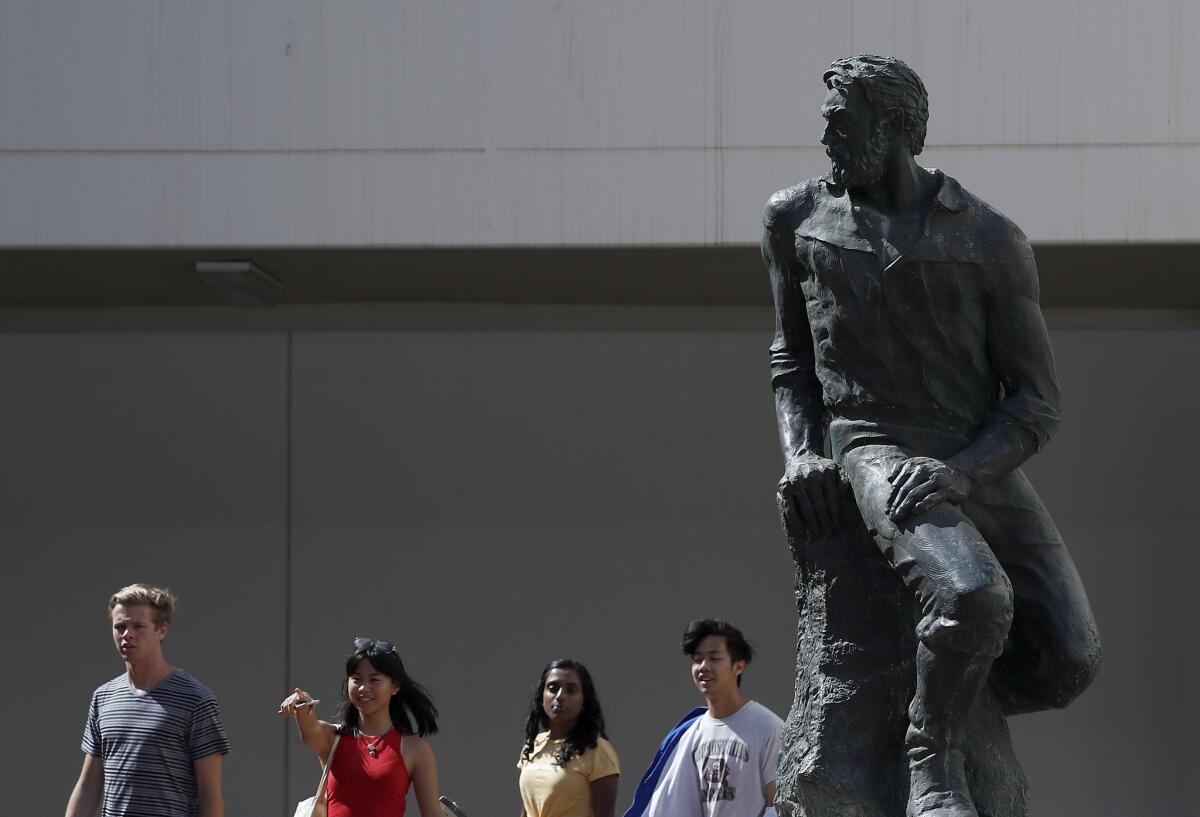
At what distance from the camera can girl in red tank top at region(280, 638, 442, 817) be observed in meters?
6.36

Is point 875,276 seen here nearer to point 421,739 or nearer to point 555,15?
point 421,739

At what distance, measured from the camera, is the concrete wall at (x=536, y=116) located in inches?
353

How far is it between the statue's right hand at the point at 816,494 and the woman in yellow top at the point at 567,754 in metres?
2.75

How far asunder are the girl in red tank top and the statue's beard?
9.71 feet

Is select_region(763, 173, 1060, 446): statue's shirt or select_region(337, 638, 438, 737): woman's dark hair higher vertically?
select_region(763, 173, 1060, 446): statue's shirt

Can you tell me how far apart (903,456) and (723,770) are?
242cm

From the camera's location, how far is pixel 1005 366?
14.1 feet

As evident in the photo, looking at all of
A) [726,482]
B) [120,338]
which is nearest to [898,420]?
[726,482]

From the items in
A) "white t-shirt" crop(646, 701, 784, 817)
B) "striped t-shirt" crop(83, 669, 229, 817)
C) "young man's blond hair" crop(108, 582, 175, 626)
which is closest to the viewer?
"striped t-shirt" crop(83, 669, 229, 817)

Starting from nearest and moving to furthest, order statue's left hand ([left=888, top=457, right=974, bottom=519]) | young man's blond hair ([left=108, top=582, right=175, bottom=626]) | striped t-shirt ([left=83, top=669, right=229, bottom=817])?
statue's left hand ([left=888, top=457, right=974, bottom=519]) < striped t-shirt ([left=83, top=669, right=229, bottom=817]) < young man's blond hair ([left=108, top=582, right=175, bottom=626])

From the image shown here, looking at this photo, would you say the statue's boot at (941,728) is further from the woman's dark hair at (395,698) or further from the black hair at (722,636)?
the woman's dark hair at (395,698)

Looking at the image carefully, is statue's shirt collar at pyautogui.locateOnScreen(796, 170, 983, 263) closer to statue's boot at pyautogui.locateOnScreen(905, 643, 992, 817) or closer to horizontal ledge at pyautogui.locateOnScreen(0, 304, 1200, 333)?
statue's boot at pyautogui.locateOnScreen(905, 643, 992, 817)

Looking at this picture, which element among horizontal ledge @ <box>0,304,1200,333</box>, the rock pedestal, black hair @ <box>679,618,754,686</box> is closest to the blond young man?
black hair @ <box>679,618,754,686</box>

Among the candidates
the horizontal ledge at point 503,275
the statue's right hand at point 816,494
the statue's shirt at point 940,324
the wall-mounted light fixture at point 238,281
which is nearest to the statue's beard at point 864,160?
the statue's shirt at point 940,324
